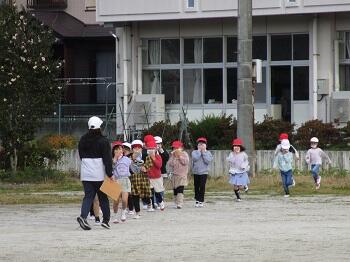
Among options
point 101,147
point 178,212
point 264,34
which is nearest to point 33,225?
point 101,147

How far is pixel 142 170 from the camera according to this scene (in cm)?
2319

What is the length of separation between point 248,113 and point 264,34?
34.8ft

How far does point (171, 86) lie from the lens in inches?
1783

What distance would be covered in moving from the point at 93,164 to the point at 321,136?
19645 millimetres

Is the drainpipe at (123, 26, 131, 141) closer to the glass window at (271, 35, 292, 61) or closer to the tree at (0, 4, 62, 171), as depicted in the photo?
the glass window at (271, 35, 292, 61)

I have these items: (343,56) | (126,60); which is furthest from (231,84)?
(343,56)

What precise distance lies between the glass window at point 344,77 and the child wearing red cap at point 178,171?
59.1 feet

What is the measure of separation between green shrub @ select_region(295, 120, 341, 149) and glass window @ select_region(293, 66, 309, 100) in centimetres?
433

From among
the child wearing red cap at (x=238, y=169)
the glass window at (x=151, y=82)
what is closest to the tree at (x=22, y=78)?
the child wearing red cap at (x=238, y=169)

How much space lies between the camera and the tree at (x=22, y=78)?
111 feet

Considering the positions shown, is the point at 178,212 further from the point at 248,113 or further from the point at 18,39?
the point at 18,39

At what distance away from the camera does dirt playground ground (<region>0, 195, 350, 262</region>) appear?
15.9 meters

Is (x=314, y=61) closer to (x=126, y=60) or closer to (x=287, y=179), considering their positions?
(x=126, y=60)

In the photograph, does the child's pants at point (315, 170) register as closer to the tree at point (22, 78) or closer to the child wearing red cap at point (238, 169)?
the child wearing red cap at point (238, 169)
